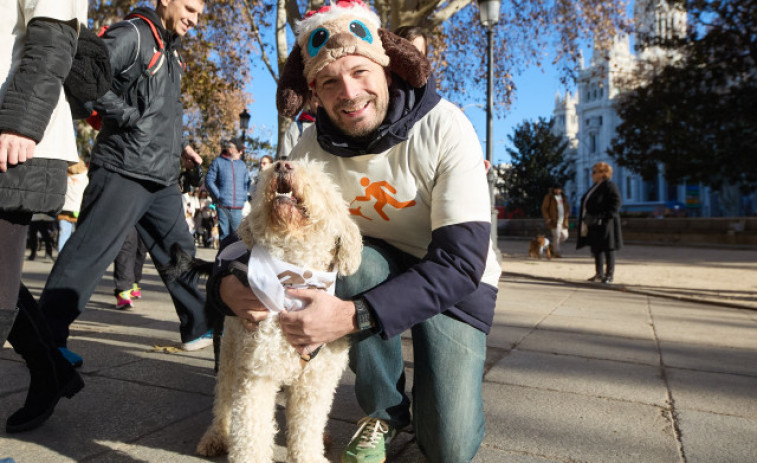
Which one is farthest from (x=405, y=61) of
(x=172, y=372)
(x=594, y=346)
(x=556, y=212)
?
(x=556, y=212)

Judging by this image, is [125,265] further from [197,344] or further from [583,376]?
[583,376]

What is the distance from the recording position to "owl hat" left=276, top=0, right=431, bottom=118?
2.11 m

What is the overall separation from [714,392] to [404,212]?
2.27 meters

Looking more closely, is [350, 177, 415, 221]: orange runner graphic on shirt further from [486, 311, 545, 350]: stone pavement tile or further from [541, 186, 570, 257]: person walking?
[541, 186, 570, 257]: person walking

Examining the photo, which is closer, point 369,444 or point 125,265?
point 369,444

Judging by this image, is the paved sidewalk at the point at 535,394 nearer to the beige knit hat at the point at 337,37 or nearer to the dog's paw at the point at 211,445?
the dog's paw at the point at 211,445

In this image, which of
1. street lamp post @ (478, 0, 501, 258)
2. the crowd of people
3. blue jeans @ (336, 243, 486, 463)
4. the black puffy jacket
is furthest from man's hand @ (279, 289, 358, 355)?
street lamp post @ (478, 0, 501, 258)

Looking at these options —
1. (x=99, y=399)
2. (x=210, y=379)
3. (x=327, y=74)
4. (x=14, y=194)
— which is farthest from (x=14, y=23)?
(x=210, y=379)

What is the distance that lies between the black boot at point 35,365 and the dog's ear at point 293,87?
4.16ft

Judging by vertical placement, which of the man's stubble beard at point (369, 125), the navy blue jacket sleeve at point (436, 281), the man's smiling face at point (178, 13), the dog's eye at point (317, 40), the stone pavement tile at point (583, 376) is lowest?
the stone pavement tile at point (583, 376)

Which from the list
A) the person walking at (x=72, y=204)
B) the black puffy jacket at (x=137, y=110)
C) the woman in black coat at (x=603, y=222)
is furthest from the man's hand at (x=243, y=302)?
the person walking at (x=72, y=204)

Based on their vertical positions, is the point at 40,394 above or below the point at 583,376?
above

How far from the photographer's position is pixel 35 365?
2.30 metres

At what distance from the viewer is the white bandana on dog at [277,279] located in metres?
1.82
